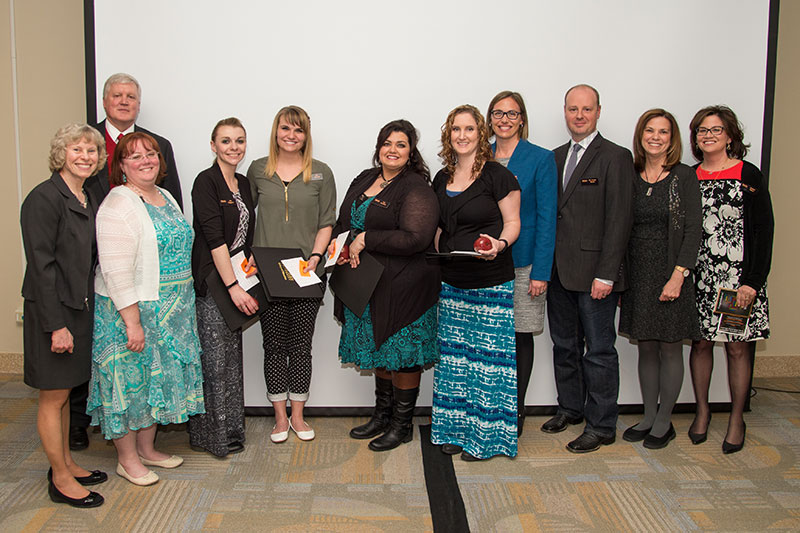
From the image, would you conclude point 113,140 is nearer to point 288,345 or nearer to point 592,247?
point 288,345

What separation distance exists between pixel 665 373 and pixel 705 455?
1.45 feet

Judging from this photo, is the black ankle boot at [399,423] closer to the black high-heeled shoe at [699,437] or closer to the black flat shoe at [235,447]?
the black flat shoe at [235,447]

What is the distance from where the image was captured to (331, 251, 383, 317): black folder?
2826mm

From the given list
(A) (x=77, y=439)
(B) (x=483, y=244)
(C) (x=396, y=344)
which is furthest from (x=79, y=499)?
(B) (x=483, y=244)

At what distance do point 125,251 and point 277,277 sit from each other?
68cm

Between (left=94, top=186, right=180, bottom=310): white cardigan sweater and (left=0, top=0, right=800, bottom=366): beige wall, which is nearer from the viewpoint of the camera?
(left=94, top=186, right=180, bottom=310): white cardigan sweater

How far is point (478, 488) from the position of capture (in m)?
2.74

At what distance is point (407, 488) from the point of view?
2.74 meters

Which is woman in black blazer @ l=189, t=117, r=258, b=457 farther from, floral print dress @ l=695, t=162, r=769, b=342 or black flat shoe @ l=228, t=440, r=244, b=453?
floral print dress @ l=695, t=162, r=769, b=342

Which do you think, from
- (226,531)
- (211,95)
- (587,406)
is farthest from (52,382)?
(587,406)

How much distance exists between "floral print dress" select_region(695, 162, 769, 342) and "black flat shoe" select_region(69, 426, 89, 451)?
324 cm

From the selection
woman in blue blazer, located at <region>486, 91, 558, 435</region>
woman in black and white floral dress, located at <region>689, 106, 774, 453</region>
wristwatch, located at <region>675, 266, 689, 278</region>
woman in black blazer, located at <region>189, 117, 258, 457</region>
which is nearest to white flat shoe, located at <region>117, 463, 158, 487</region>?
woman in black blazer, located at <region>189, 117, 258, 457</region>

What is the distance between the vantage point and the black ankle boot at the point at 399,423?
10.1ft

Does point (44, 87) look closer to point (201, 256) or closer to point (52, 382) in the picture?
point (201, 256)
